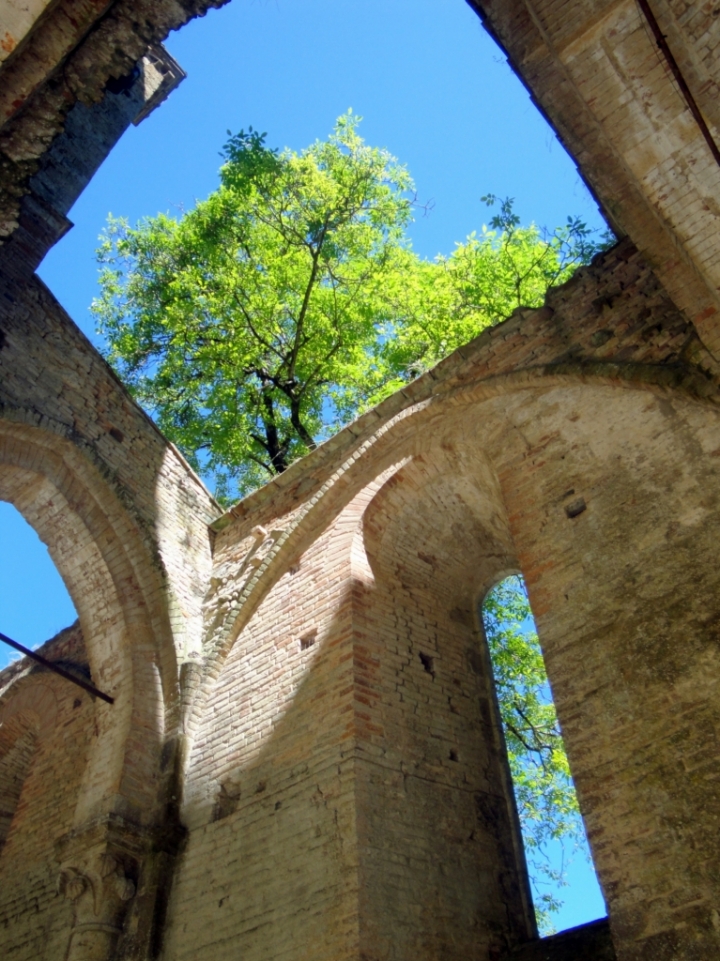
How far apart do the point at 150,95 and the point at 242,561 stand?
7127mm

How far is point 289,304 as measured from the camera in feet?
44.2

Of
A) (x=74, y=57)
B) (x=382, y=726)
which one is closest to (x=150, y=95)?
(x=74, y=57)

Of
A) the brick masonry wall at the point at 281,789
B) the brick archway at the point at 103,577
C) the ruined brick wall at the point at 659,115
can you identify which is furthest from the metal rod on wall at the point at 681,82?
the brick archway at the point at 103,577

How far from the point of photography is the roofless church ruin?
4625mm

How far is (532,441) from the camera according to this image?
20.6 feet

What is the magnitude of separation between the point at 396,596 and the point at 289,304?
24.9 feet

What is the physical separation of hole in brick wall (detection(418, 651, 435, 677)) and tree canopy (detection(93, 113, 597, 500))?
608 cm

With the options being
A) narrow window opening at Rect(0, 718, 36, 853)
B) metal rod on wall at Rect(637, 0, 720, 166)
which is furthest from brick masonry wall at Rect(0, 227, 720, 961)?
narrow window opening at Rect(0, 718, 36, 853)

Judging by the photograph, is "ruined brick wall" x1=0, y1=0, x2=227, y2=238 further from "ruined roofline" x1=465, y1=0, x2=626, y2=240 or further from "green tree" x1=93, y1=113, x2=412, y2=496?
"green tree" x1=93, y1=113, x2=412, y2=496

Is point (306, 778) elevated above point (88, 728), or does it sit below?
below

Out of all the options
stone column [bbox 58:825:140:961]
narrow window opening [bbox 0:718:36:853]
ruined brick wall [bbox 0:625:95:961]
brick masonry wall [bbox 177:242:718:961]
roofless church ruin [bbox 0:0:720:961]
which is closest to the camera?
brick masonry wall [bbox 177:242:718:961]

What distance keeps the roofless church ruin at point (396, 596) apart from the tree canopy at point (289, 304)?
13.6 feet

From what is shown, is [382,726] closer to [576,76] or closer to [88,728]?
[88,728]

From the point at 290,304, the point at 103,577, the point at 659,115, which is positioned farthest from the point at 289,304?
the point at 659,115
